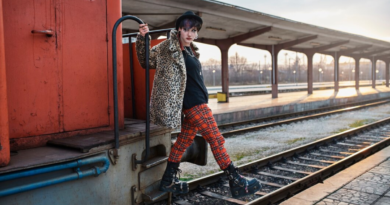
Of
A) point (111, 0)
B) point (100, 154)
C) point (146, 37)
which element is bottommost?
point (100, 154)

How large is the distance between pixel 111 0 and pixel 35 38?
2.42 ft

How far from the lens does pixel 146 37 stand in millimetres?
2574

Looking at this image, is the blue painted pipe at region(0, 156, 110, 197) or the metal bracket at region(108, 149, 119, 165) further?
the metal bracket at region(108, 149, 119, 165)

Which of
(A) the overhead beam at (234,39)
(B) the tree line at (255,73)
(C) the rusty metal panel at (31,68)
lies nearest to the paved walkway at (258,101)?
(A) the overhead beam at (234,39)

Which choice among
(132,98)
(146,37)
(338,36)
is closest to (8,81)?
(146,37)

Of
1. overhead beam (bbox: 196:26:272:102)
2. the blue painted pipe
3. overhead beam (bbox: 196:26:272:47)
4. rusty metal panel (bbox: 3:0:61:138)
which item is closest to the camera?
the blue painted pipe

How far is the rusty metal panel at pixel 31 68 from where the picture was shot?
6.80 feet

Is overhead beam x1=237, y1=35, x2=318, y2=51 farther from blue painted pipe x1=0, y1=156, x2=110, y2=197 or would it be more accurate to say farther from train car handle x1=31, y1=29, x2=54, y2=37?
blue painted pipe x1=0, y1=156, x2=110, y2=197

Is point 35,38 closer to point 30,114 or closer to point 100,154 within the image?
point 30,114

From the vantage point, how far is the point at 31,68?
2170 millimetres

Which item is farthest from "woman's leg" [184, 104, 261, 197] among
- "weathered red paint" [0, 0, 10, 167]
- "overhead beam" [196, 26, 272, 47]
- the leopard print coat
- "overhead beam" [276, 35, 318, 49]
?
"overhead beam" [276, 35, 318, 49]

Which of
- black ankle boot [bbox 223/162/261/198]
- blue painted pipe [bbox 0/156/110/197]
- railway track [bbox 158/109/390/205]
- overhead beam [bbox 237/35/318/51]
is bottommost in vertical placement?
railway track [bbox 158/109/390/205]

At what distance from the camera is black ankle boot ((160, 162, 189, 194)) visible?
2801 mm

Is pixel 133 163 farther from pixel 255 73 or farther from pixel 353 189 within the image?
pixel 255 73
